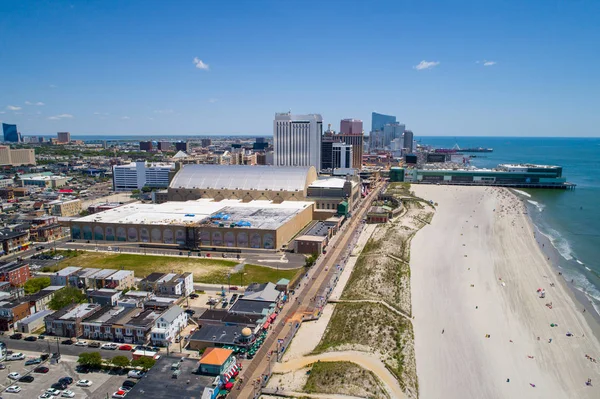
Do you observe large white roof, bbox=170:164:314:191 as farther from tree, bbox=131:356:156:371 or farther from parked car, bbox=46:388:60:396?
parked car, bbox=46:388:60:396

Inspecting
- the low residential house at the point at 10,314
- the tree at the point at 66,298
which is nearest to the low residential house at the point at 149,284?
the tree at the point at 66,298

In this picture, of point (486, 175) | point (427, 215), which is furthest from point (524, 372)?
point (486, 175)

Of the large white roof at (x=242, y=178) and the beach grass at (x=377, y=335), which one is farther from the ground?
the large white roof at (x=242, y=178)

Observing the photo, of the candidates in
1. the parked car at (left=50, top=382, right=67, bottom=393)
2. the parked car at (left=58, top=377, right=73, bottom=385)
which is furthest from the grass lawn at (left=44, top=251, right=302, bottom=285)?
the parked car at (left=50, top=382, right=67, bottom=393)

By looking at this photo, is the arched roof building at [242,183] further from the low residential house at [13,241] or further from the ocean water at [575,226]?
the ocean water at [575,226]

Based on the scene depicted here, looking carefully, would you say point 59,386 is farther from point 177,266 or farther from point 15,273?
point 177,266

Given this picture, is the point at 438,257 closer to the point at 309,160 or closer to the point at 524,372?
the point at 524,372
